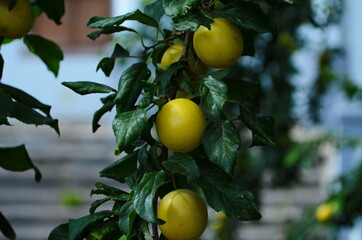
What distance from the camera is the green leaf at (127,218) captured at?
0.62 m

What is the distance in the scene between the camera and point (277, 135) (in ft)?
7.85

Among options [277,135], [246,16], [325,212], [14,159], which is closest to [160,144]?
[246,16]

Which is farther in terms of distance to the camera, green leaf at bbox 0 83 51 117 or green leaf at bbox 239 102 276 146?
green leaf at bbox 0 83 51 117

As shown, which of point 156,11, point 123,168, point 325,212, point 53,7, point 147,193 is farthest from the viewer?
point 325,212

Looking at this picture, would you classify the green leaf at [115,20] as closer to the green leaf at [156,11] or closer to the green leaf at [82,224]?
the green leaf at [156,11]

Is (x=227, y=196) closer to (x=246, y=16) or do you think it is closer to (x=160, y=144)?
(x=160, y=144)

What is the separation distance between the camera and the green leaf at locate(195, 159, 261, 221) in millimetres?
635

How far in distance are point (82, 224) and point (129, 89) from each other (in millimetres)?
157

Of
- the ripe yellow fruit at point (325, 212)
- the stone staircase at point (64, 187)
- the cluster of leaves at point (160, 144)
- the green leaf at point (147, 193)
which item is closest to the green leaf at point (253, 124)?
the cluster of leaves at point (160, 144)

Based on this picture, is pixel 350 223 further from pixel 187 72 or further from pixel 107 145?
pixel 107 145

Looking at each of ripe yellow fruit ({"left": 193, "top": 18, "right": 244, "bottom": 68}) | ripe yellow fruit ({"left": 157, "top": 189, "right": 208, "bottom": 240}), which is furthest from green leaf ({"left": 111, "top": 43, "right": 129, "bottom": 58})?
ripe yellow fruit ({"left": 157, "top": 189, "right": 208, "bottom": 240})

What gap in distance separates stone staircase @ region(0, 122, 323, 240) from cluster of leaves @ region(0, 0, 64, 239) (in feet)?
7.55

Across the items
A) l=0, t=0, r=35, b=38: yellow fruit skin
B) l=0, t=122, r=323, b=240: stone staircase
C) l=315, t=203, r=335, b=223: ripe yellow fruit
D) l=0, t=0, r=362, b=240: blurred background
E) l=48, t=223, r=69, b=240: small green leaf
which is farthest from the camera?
l=0, t=122, r=323, b=240: stone staircase

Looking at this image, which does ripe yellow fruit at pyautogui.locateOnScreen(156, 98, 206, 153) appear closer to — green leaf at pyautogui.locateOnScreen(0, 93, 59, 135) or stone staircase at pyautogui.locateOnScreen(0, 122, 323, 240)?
green leaf at pyautogui.locateOnScreen(0, 93, 59, 135)
